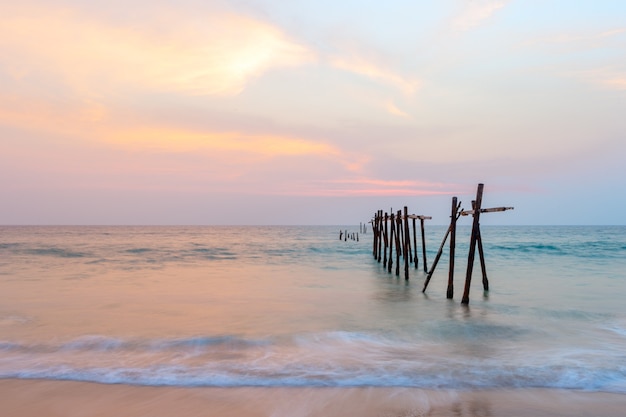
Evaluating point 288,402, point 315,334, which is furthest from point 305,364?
point 315,334

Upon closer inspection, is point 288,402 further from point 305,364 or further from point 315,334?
point 315,334

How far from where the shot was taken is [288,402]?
566cm

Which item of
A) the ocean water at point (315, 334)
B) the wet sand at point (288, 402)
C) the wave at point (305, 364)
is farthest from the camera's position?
the ocean water at point (315, 334)

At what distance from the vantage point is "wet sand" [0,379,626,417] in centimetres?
531

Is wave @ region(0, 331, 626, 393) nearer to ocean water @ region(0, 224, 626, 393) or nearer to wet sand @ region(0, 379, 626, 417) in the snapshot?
ocean water @ region(0, 224, 626, 393)

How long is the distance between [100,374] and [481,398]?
4849 millimetres

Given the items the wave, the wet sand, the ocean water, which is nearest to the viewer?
the wet sand

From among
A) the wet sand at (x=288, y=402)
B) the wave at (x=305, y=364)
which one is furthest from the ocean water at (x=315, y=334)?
the wet sand at (x=288, y=402)

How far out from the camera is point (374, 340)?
8961mm

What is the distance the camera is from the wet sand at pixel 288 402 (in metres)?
5.31

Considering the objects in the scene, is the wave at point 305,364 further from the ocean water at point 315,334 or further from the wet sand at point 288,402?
the wet sand at point 288,402

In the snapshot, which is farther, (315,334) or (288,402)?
(315,334)

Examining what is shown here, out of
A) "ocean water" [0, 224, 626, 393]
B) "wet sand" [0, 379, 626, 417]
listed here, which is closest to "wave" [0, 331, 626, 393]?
"ocean water" [0, 224, 626, 393]

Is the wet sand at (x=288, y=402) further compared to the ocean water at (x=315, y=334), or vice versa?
the ocean water at (x=315, y=334)
